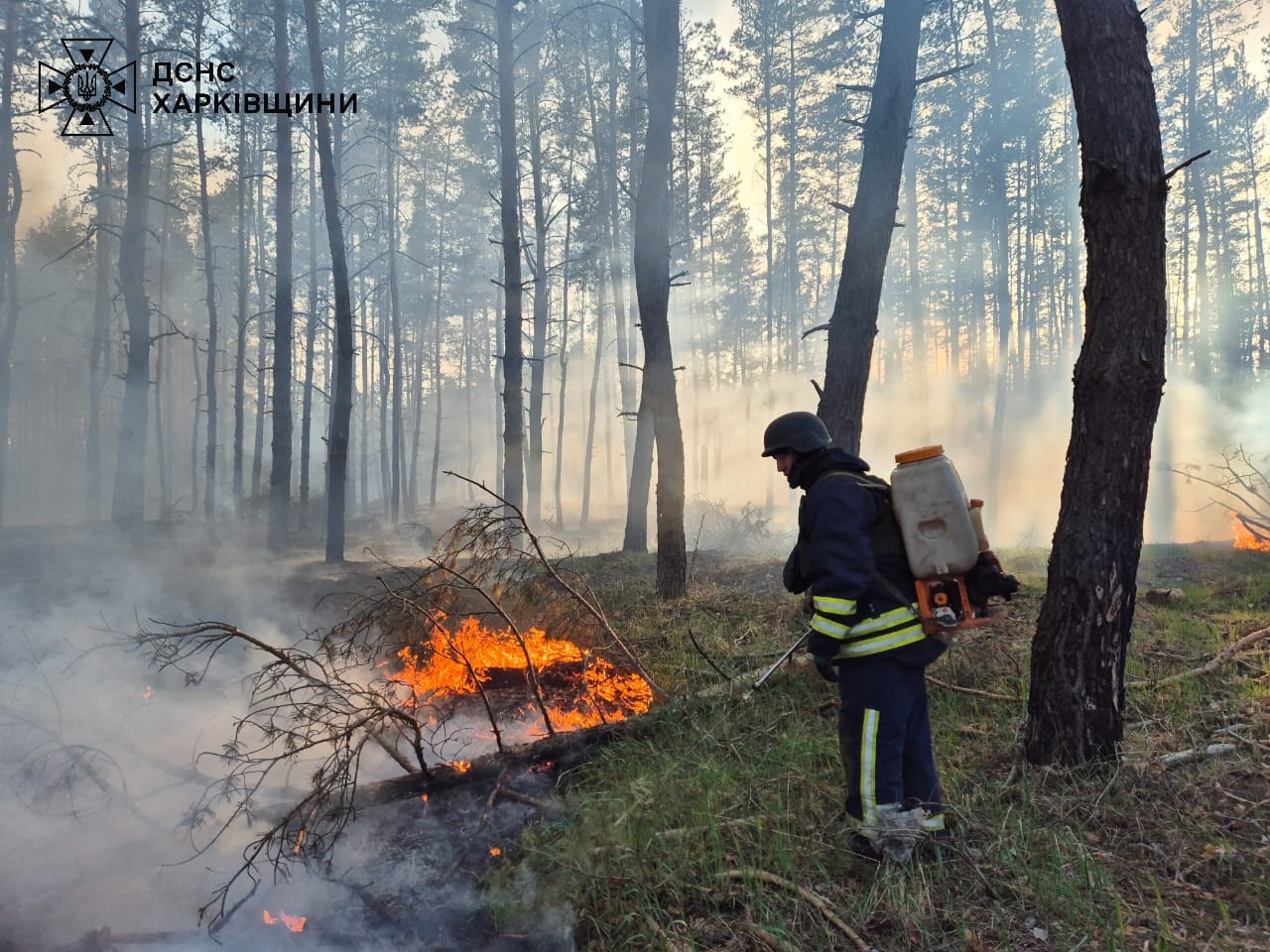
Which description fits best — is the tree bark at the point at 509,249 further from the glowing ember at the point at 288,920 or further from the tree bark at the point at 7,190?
the tree bark at the point at 7,190

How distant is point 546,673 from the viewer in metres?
6.16

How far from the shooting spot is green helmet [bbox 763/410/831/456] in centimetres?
356

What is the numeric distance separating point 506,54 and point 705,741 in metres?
14.4

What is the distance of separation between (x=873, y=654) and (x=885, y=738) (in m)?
0.39

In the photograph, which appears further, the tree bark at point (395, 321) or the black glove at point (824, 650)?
the tree bark at point (395, 321)

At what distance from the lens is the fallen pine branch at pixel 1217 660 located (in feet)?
14.9

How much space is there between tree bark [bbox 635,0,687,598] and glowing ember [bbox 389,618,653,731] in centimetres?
234

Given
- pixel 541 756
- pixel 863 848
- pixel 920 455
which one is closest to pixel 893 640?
pixel 920 455

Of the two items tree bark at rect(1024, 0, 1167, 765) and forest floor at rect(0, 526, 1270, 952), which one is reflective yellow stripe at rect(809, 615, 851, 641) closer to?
forest floor at rect(0, 526, 1270, 952)

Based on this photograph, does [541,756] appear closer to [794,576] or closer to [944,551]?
[794,576]

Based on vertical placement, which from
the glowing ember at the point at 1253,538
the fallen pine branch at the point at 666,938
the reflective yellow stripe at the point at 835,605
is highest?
the reflective yellow stripe at the point at 835,605

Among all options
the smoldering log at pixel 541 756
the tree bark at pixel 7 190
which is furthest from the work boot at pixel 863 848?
the tree bark at pixel 7 190

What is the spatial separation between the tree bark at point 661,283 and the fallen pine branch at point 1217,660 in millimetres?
4836

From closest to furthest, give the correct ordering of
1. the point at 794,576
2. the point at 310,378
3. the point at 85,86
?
the point at 794,576, the point at 85,86, the point at 310,378
